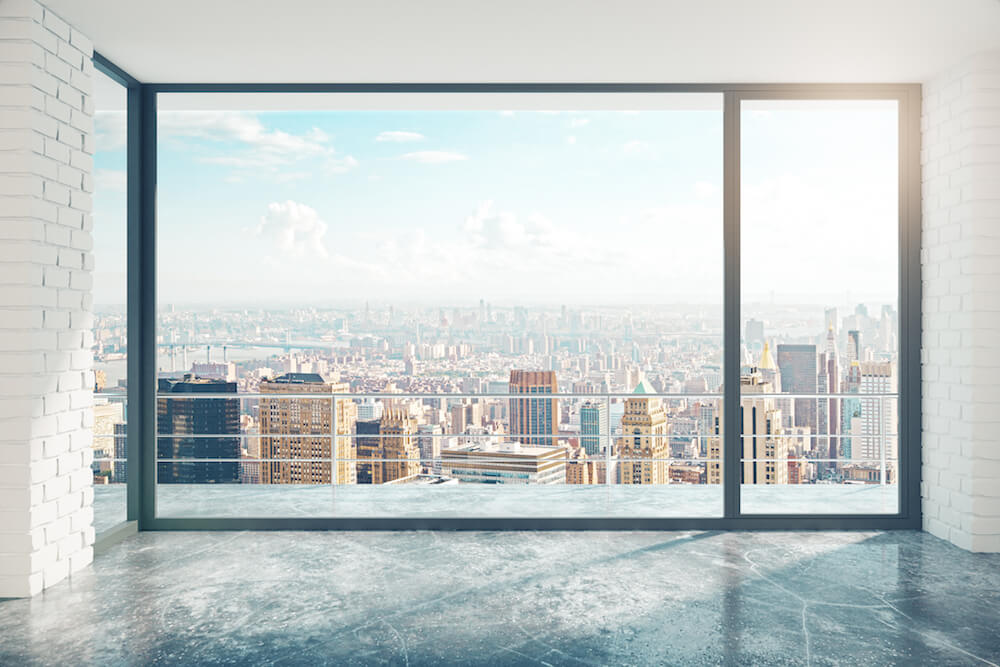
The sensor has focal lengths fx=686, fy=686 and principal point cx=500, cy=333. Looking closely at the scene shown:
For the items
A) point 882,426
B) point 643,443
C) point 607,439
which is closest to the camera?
point 882,426

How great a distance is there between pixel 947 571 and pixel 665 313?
2.91m

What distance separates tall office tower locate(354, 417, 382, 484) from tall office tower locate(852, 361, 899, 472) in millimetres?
3105

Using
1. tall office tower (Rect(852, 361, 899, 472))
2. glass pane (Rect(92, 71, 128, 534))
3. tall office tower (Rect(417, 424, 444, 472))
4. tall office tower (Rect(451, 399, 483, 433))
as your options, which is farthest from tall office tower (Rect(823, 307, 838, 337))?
glass pane (Rect(92, 71, 128, 534))

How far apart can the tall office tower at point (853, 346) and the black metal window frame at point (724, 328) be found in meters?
0.38

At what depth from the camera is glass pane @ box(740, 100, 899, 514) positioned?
4.00m

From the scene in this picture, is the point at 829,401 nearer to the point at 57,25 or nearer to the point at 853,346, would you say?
the point at 853,346

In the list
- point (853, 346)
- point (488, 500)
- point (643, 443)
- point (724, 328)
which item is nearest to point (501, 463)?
point (488, 500)

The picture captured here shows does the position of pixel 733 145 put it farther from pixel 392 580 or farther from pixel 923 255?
pixel 392 580

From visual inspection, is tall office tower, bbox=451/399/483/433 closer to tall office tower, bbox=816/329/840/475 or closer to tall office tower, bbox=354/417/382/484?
tall office tower, bbox=354/417/382/484

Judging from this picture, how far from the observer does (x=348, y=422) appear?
4.68 meters

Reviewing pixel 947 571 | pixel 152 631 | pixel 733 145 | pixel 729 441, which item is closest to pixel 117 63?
pixel 152 631

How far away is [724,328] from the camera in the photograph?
3902 mm

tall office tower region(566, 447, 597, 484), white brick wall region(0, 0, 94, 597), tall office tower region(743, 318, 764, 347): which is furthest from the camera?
tall office tower region(566, 447, 597, 484)

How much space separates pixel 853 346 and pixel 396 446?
123 inches
